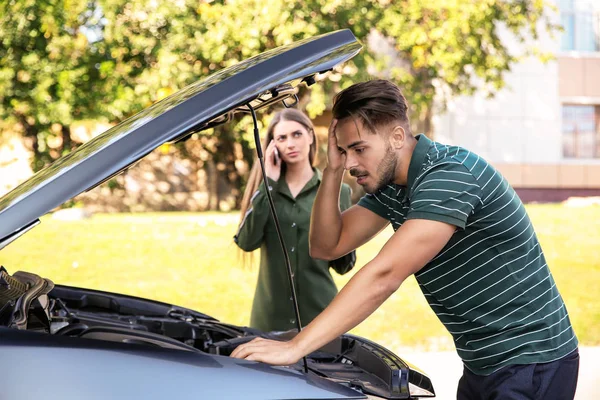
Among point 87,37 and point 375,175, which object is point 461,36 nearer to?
point 87,37

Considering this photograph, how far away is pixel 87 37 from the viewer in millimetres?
16203

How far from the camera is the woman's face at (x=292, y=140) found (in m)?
3.89

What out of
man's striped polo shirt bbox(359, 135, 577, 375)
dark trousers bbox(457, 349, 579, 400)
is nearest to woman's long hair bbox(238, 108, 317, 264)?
man's striped polo shirt bbox(359, 135, 577, 375)

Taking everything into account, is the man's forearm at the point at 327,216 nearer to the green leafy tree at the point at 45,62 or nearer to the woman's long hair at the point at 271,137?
the woman's long hair at the point at 271,137

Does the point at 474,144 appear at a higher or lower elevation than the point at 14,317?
higher

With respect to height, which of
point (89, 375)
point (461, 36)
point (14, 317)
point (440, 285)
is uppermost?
point (461, 36)

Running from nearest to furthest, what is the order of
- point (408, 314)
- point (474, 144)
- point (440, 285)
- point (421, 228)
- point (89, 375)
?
point (89, 375), point (421, 228), point (440, 285), point (408, 314), point (474, 144)

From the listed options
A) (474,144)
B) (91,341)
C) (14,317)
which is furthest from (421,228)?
(474,144)

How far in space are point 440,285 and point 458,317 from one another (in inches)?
4.3

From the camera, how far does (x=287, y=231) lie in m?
3.88

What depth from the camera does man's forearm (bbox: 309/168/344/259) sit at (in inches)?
105

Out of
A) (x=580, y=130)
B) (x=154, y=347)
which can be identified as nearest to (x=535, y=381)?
(x=154, y=347)

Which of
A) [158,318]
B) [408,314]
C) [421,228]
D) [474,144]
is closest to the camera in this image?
[421,228]

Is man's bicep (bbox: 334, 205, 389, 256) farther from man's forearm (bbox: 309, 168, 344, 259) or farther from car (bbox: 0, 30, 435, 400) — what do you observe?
car (bbox: 0, 30, 435, 400)
